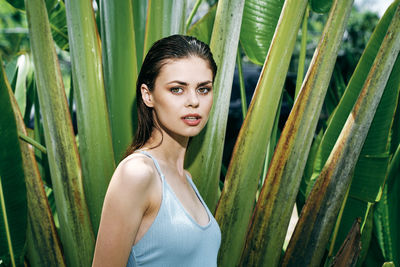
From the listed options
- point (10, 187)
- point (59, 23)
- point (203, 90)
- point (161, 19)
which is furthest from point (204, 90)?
point (59, 23)

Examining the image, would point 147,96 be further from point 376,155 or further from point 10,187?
point 376,155

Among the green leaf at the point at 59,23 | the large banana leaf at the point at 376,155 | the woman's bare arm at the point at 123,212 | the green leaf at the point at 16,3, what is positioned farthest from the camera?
the green leaf at the point at 59,23

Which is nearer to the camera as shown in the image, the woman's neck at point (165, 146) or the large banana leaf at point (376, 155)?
the woman's neck at point (165, 146)

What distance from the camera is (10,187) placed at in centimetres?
89

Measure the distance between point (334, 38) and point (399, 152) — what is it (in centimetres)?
40

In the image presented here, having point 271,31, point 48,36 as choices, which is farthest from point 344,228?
point 48,36

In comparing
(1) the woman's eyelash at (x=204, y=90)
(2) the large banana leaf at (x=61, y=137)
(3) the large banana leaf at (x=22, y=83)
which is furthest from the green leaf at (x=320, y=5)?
(3) the large banana leaf at (x=22, y=83)

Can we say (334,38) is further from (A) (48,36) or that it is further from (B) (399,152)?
(A) (48,36)

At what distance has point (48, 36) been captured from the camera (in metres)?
0.88

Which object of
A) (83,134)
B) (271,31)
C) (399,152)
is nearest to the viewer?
(83,134)

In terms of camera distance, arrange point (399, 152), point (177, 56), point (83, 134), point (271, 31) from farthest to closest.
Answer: point (271, 31)
point (399, 152)
point (83, 134)
point (177, 56)

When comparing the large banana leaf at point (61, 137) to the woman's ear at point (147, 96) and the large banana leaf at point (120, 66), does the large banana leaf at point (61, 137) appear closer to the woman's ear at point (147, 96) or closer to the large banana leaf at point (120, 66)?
the large banana leaf at point (120, 66)

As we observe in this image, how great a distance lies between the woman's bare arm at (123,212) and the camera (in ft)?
2.06

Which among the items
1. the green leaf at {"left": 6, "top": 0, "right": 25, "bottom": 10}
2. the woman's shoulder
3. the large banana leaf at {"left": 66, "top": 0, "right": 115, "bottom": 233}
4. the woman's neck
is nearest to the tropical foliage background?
the large banana leaf at {"left": 66, "top": 0, "right": 115, "bottom": 233}
